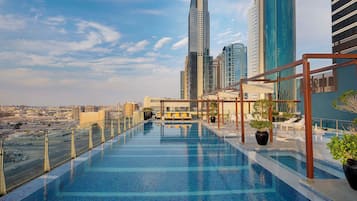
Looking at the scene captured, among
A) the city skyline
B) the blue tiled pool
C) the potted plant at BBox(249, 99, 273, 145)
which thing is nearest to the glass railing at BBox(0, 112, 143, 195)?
the blue tiled pool

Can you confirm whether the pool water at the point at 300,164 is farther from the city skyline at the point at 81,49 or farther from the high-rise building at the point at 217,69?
the high-rise building at the point at 217,69

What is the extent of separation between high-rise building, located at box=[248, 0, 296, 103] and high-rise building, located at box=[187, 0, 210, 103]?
55.3 ft

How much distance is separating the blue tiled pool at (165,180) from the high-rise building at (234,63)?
63.2 meters

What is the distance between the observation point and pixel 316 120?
1157cm

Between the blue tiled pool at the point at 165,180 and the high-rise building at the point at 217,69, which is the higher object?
the high-rise building at the point at 217,69

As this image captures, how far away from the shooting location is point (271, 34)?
46.2 metres

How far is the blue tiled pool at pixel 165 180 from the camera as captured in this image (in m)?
3.28

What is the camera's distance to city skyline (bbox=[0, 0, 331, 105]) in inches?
497

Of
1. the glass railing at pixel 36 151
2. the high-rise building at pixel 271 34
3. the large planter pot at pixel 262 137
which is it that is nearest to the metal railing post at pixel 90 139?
the glass railing at pixel 36 151

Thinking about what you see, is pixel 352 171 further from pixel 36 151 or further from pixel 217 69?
pixel 217 69

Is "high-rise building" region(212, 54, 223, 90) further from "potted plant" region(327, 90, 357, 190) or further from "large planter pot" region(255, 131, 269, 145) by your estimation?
"potted plant" region(327, 90, 357, 190)

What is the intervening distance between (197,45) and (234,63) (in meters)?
13.7

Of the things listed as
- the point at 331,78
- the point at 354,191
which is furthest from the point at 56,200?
the point at 331,78

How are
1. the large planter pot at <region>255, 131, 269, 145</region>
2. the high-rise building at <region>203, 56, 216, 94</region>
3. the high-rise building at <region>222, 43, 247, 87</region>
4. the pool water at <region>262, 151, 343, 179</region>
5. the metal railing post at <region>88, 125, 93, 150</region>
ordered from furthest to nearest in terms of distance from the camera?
1. the high-rise building at <region>222, 43, 247, 87</region>
2. the high-rise building at <region>203, 56, 216, 94</region>
3. the metal railing post at <region>88, 125, 93, 150</region>
4. the large planter pot at <region>255, 131, 269, 145</region>
5. the pool water at <region>262, 151, 343, 179</region>
